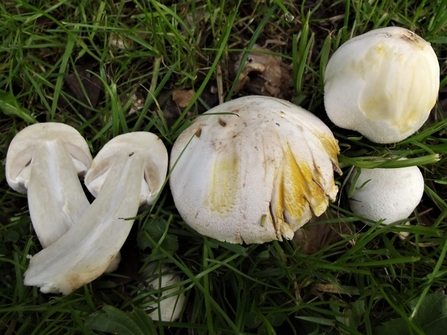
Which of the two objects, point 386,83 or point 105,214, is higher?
point 386,83

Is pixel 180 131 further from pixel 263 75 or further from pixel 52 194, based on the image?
pixel 52 194

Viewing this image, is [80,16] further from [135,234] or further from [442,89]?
[442,89]

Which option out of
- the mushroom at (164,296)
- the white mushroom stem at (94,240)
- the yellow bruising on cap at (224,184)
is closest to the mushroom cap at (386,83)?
the yellow bruising on cap at (224,184)

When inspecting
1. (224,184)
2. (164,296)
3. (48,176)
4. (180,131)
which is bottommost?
(164,296)

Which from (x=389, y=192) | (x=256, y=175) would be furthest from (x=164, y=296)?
(x=389, y=192)

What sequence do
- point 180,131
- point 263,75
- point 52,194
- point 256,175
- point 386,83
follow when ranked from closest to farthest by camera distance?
1. point 256,175
2. point 386,83
3. point 52,194
4. point 180,131
5. point 263,75

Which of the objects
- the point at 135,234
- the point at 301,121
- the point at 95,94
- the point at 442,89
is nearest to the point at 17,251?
the point at 135,234

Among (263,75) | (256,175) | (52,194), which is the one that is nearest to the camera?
(256,175)
